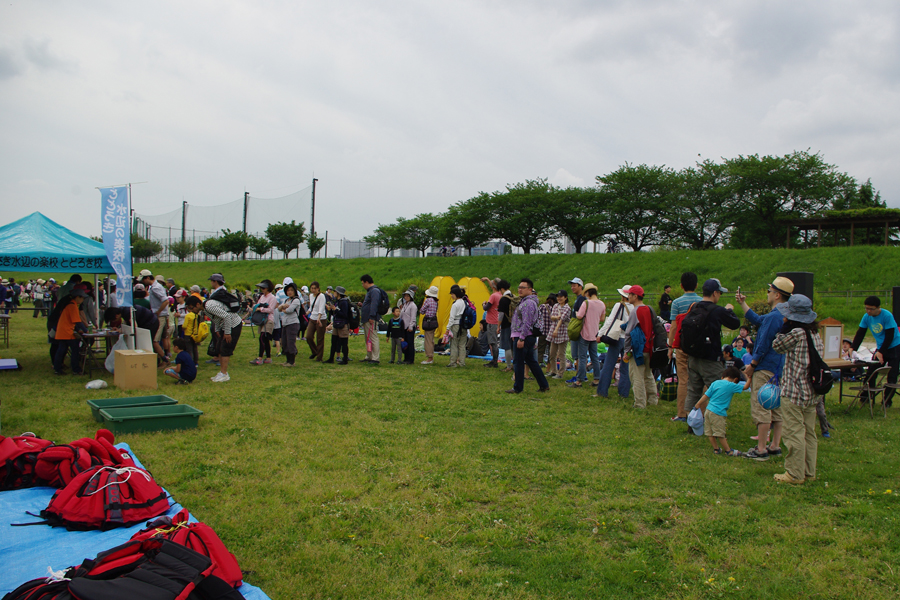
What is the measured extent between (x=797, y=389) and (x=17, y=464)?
20.5 ft

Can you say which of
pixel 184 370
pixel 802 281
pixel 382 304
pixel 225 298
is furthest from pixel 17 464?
pixel 802 281

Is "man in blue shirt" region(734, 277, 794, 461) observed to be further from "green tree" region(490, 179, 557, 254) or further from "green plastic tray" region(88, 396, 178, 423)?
→ "green tree" region(490, 179, 557, 254)

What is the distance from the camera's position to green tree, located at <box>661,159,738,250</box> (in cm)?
3625

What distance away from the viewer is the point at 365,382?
900 cm

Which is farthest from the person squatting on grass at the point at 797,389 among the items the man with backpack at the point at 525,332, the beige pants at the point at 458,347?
the beige pants at the point at 458,347

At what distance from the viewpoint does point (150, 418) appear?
5.55 metres

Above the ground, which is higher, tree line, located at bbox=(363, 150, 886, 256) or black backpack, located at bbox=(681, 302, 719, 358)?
tree line, located at bbox=(363, 150, 886, 256)

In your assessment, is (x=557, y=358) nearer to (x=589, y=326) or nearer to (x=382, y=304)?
(x=589, y=326)

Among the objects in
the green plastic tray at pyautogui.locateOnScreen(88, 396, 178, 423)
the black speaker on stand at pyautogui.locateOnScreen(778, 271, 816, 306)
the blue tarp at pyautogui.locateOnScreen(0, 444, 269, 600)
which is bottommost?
the blue tarp at pyautogui.locateOnScreen(0, 444, 269, 600)

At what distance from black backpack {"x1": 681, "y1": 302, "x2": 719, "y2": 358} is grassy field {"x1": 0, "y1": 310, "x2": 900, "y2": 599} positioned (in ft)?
3.31

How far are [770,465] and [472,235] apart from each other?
38477 mm

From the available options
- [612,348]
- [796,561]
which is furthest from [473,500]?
[612,348]

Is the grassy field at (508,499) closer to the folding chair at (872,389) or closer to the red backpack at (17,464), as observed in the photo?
the folding chair at (872,389)

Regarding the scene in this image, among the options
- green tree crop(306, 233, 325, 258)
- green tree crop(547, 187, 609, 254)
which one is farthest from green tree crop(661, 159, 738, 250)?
green tree crop(306, 233, 325, 258)
